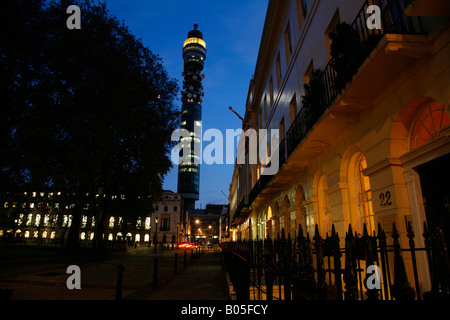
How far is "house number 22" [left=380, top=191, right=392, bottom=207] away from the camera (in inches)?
237

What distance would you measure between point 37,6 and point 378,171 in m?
17.1

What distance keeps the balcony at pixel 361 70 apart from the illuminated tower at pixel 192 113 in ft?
434

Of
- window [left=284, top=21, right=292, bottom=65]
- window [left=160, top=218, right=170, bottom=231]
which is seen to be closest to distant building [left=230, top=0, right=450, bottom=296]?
window [left=284, top=21, right=292, bottom=65]

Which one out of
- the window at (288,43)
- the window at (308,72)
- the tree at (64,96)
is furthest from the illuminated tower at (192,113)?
the window at (308,72)

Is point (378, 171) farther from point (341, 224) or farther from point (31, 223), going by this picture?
point (31, 223)

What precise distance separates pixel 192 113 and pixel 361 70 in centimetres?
14758

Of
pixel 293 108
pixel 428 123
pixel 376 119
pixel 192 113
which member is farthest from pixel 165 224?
pixel 428 123

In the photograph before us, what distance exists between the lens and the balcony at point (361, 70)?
4879mm

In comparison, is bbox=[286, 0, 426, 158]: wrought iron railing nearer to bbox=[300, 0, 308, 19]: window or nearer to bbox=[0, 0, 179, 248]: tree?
bbox=[300, 0, 308, 19]: window

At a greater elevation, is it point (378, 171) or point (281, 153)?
point (281, 153)

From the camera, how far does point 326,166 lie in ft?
31.4

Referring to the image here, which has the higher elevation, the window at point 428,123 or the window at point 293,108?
the window at point 293,108

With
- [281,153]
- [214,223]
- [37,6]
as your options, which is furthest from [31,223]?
[281,153]

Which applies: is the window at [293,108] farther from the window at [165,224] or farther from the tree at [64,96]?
the window at [165,224]
